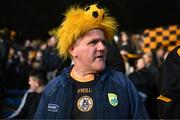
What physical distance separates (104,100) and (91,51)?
1.16 feet

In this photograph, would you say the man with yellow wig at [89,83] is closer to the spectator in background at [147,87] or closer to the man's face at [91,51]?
the man's face at [91,51]

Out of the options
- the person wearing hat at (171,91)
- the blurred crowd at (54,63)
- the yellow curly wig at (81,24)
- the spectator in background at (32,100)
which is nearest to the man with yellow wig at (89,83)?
the yellow curly wig at (81,24)

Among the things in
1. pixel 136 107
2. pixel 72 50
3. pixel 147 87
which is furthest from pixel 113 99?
pixel 147 87

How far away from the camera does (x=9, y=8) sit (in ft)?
31.4

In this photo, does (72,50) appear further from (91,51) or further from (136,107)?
(136,107)

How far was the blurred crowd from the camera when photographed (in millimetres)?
7426

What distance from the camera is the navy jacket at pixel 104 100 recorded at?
3.00 meters

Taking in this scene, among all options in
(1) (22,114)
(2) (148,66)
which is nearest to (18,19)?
(2) (148,66)

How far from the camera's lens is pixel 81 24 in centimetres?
317

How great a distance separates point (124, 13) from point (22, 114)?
4.46m

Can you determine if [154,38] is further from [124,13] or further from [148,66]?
[148,66]

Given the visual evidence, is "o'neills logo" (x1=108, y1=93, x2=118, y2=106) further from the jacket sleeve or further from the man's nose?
the man's nose

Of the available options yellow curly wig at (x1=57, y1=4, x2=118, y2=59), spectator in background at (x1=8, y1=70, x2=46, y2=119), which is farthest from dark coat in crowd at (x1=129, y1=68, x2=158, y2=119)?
yellow curly wig at (x1=57, y1=4, x2=118, y2=59)

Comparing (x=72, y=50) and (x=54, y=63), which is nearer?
(x=72, y=50)
